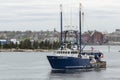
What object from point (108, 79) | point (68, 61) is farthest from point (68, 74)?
point (108, 79)

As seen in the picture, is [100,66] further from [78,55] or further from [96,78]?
[96,78]

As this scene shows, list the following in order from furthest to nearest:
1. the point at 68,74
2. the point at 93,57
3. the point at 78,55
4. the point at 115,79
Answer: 1. the point at 93,57
2. the point at 78,55
3. the point at 68,74
4. the point at 115,79

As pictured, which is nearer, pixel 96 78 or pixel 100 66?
pixel 96 78

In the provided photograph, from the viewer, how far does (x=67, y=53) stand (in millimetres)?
102562

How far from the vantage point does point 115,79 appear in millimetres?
87438

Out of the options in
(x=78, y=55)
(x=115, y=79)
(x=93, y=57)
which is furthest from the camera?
(x=93, y=57)

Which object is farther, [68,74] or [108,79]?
[68,74]

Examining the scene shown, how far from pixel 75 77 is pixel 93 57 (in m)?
22.4

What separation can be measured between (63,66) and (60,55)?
2.66 m

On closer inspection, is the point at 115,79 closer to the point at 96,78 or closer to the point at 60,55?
Result: the point at 96,78

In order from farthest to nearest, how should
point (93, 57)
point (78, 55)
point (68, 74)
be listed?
point (93, 57)
point (78, 55)
point (68, 74)

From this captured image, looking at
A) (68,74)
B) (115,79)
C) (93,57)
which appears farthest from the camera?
(93,57)

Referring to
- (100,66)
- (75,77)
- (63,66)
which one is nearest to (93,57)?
(100,66)

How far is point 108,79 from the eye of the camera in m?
87.9
